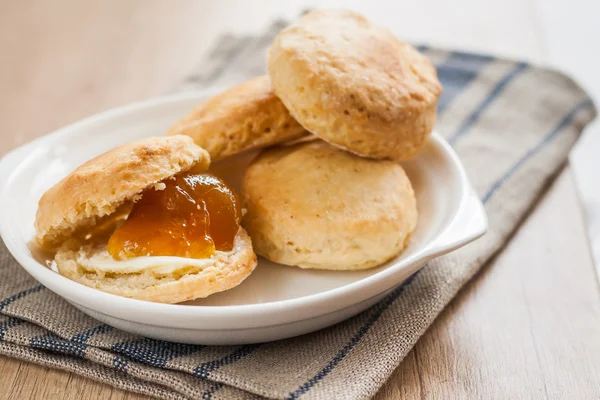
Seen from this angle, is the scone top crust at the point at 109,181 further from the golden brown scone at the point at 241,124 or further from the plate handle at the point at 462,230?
the plate handle at the point at 462,230

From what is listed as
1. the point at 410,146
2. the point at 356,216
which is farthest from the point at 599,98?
the point at 356,216

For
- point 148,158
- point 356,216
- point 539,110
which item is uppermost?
point 148,158

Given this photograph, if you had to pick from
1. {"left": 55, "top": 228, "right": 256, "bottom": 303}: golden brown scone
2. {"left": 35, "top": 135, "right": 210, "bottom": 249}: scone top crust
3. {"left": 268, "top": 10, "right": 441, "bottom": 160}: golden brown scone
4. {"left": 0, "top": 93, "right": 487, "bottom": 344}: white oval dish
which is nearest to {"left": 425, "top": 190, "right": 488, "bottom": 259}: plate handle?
{"left": 0, "top": 93, "right": 487, "bottom": 344}: white oval dish

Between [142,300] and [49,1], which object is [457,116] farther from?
[49,1]

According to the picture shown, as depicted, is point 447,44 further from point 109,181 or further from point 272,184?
point 109,181

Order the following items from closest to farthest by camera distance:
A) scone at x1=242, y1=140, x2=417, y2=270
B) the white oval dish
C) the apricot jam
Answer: the white oval dish → the apricot jam → scone at x1=242, y1=140, x2=417, y2=270

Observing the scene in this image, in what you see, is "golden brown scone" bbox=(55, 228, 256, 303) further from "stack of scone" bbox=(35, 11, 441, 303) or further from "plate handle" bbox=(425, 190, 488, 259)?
"plate handle" bbox=(425, 190, 488, 259)
